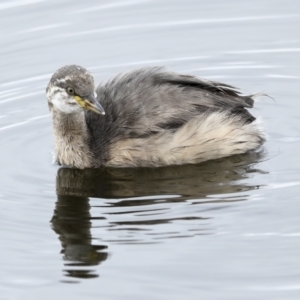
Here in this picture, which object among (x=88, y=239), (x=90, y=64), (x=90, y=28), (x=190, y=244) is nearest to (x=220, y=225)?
(x=190, y=244)

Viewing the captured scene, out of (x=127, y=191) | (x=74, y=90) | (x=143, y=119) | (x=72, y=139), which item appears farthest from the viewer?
(x=72, y=139)

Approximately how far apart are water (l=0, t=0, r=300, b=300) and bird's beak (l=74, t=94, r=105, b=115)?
0.82 m

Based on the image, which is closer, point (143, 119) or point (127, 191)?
point (127, 191)

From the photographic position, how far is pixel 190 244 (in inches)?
348

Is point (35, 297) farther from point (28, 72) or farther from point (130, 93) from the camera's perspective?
point (28, 72)

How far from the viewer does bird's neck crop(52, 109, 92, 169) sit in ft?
35.1

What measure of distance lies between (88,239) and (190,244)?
3.37 ft

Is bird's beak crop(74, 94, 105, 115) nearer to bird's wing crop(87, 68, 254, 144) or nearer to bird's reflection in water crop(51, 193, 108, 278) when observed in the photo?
bird's wing crop(87, 68, 254, 144)

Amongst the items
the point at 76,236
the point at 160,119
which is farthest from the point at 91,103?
the point at 76,236

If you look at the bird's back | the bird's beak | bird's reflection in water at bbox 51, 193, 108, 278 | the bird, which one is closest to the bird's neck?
the bird

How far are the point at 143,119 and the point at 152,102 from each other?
209 millimetres

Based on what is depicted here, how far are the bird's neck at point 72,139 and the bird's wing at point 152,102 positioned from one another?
141 millimetres

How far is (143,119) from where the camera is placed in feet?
34.2

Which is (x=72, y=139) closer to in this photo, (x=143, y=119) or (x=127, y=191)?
(x=143, y=119)
